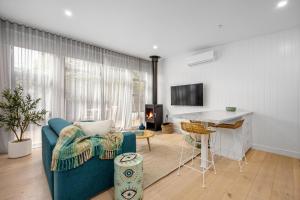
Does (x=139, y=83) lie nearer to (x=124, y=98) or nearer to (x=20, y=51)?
(x=124, y=98)

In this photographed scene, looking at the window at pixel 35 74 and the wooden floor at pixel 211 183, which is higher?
the window at pixel 35 74

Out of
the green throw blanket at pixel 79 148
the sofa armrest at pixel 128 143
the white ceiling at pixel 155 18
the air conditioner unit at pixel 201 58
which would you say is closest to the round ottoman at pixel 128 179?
the green throw blanket at pixel 79 148

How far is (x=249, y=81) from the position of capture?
3561 millimetres

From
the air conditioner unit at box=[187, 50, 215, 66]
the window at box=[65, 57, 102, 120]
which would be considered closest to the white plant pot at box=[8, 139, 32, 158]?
the window at box=[65, 57, 102, 120]

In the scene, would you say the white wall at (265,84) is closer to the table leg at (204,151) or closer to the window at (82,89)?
the table leg at (204,151)

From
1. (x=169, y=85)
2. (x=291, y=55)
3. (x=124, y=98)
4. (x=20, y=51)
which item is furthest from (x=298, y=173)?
(x=20, y=51)

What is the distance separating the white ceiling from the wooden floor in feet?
8.96

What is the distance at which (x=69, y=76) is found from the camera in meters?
3.80

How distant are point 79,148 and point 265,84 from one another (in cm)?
396

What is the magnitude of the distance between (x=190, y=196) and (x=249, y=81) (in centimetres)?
311

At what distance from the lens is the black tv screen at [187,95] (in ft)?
14.4

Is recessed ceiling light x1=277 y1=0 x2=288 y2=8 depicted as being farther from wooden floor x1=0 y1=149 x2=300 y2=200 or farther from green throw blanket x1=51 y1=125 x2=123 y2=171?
green throw blanket x1=51 y1=125 x2=123 y2=171

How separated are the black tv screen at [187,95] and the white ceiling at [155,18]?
1375 millimetres

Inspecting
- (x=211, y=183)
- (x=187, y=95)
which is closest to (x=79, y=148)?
(x=211, y=183)
